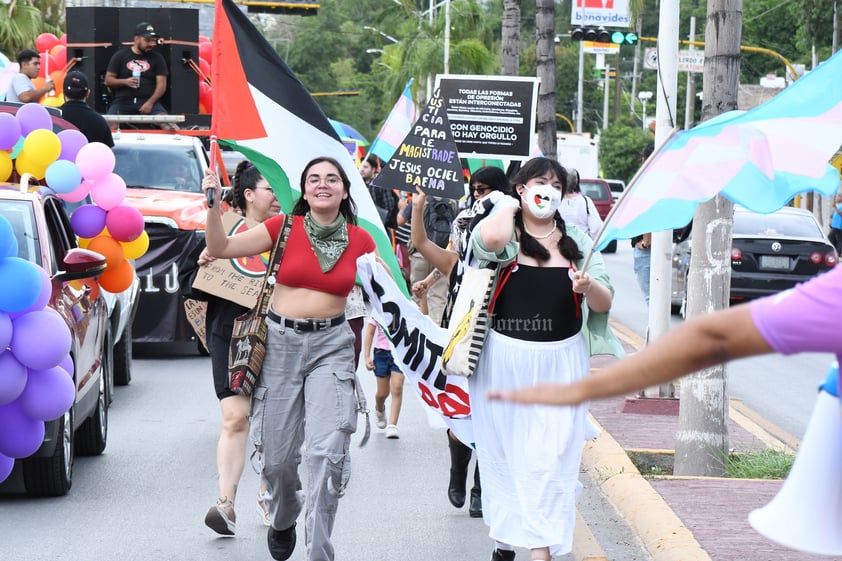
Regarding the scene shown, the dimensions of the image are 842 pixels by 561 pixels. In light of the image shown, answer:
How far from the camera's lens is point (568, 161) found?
50969 mm

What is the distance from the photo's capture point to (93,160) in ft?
29.7

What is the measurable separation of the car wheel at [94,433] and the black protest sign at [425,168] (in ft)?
8.62

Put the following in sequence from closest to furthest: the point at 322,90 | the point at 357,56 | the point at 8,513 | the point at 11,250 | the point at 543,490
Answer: the point at 543,490 → the point at 11,250 → the point at 8,513 → the point at 322,90 → the point at 357,56

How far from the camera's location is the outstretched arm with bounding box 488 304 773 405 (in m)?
2.42

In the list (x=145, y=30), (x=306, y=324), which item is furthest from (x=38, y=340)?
(x=145, y=30)

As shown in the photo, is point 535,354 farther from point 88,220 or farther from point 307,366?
point 88,220

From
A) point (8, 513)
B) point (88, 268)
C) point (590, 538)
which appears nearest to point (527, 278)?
point (590, 538)

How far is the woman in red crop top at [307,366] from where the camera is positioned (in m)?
6.20

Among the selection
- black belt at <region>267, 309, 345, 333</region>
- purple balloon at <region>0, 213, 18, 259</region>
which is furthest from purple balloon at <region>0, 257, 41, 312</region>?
black belt at <region>267, 309, 345, 333</region>

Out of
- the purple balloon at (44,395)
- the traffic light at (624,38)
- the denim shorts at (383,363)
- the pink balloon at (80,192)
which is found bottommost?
the denim shorts at (383,363)

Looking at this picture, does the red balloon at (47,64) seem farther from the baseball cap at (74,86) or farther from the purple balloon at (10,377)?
the purple balloon at (10,377)

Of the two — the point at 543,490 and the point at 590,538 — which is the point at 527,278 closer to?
the point at 543,490

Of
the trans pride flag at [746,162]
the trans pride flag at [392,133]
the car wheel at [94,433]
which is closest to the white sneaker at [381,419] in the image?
the car wheel at [94,433]

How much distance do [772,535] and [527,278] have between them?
133 inches
